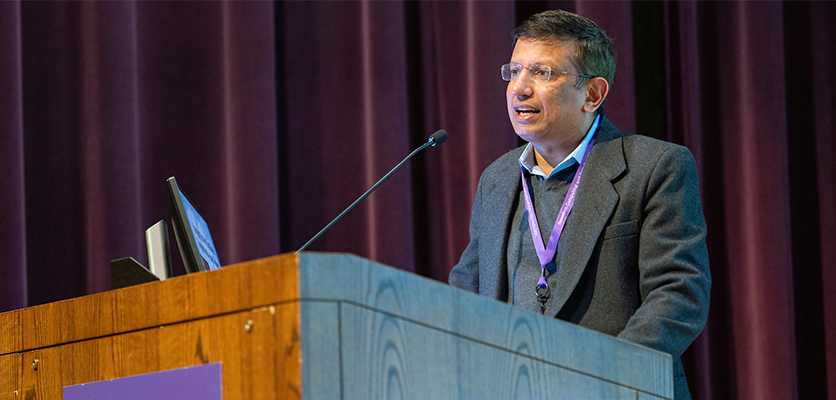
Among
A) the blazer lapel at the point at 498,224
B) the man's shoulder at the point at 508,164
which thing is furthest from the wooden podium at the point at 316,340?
the man's shoulder at the point at 508,164

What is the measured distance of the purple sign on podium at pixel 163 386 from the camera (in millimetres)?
992

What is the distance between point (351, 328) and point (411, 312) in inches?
3.6

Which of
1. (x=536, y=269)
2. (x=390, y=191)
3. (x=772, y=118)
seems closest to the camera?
(x=536, y=269)

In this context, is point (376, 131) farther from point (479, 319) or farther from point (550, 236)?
point (479, 319)

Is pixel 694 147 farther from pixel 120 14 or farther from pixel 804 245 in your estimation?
pixel 120 14

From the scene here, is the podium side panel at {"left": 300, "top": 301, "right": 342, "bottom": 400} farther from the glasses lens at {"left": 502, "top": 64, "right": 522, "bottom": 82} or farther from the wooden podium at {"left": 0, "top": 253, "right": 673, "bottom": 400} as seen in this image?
the glasses lens at {"left": 502, "top": 64, "right": 522, "bottom": 82}

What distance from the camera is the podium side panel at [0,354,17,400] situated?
1.25m

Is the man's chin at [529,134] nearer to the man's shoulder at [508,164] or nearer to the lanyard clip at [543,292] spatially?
the man's shoulder at [508,164]

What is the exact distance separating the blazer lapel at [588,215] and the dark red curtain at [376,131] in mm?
1073

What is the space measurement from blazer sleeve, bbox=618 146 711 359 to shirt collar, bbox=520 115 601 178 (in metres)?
0.24

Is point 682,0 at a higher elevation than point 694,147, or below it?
higher

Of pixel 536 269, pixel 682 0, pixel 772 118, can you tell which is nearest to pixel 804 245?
pixel 772 118

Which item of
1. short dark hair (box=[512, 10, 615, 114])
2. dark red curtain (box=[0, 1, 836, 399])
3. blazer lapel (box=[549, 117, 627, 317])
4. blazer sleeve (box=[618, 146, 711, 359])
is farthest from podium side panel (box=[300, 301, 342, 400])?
dark red curtain (box=[0, 1, 836, 399])

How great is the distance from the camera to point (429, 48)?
321 centimetres
